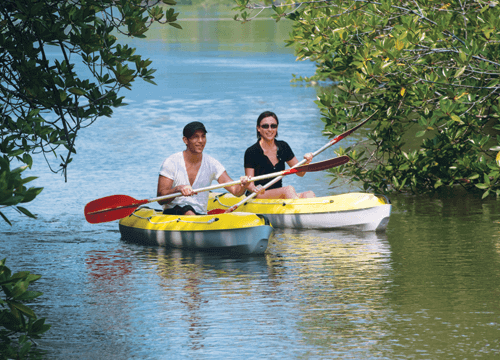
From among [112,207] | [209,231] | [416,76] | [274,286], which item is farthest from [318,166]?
[274,286]

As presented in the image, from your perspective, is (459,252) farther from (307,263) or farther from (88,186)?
(88,186)

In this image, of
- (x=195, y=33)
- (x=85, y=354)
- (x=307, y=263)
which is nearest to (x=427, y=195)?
(x=307, y=263)

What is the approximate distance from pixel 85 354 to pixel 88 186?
26.6 feet

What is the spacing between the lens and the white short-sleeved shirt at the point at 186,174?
937 centimetres

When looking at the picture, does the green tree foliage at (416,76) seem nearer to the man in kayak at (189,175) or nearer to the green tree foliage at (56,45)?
the man in kayak at (189,175)

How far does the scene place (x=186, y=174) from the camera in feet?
30.8

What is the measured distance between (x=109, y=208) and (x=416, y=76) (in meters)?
4.22

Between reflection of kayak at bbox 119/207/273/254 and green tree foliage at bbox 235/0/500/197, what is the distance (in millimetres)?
2576

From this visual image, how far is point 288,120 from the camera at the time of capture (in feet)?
68.6

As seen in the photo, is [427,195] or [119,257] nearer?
[119,257]

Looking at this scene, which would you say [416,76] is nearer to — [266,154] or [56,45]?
[266,154]

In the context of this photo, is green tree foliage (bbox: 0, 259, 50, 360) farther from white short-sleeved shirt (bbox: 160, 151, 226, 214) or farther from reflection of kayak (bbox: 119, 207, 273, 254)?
white short-sleeved shirt (bbox: 160, 151, 226, 214)

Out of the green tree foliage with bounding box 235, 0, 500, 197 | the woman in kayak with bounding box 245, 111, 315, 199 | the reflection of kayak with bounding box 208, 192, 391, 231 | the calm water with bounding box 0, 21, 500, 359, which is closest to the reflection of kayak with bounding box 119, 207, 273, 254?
the calm water with bounding box 0, 21, 500, 359

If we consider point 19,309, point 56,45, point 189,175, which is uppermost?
point 56,45
